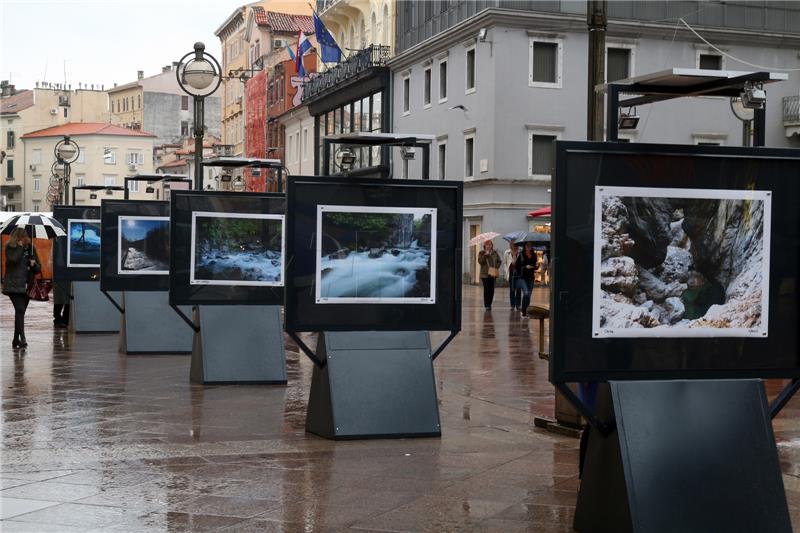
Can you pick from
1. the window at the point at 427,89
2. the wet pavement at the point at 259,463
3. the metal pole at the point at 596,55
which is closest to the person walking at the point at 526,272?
the wet pavement at the point at 259,463

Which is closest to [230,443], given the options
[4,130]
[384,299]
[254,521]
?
[384,299]

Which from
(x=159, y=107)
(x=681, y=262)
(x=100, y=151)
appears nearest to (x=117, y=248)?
(x=681, y=262)

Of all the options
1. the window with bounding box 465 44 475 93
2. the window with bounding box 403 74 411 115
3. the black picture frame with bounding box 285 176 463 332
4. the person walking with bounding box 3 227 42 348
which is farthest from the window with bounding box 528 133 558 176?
the black picture frame with bounding box 285 176 463 332

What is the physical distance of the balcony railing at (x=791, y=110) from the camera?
156 feet

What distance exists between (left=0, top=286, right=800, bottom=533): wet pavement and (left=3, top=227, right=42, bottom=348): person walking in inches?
163

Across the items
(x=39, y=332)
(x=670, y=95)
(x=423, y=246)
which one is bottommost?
(x=39, y=332)

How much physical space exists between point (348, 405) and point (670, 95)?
13.1 feet

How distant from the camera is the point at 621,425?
20.7ft

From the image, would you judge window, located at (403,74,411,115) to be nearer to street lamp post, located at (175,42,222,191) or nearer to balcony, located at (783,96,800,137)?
balcony, located at (783,96,800,137)

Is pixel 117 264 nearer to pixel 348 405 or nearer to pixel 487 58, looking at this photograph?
pixel 348 405

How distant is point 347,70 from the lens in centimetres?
5791

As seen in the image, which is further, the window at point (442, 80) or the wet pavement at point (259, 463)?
the window at point (442, 80)

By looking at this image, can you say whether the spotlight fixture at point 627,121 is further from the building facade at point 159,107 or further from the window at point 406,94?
the building facade at point 159,107

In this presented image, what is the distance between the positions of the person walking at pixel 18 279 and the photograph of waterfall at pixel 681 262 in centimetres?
1329
